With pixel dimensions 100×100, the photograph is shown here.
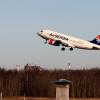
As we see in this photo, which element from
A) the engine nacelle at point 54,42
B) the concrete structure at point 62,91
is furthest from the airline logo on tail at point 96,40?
the concrete structure at point 62,91

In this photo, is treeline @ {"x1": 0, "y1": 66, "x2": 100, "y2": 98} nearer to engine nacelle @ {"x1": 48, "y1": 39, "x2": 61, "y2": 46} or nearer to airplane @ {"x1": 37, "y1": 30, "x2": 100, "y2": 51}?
engine nacelle @ {"x1": 48, "y1": 39, "x2": 61, "y2": 46}

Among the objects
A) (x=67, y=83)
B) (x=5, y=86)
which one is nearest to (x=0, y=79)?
(x=5, y=86)

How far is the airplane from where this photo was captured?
283 ft

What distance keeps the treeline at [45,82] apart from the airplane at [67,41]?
6.91 metres

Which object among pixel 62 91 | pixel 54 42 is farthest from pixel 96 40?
pixel 62 91

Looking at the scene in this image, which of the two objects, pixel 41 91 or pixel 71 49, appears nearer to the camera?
pixel 41 91

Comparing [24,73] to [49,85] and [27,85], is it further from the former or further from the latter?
[49,85]

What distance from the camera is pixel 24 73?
8094 centimetres

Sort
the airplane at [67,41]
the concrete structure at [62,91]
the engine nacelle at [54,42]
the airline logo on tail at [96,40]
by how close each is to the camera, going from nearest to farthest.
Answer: the concrete structure at [62,91], the engine nacelle at [54,42], the airplane at [67,41], the airline logo on tail at [96,40]

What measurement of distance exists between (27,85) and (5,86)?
5851 millimetres

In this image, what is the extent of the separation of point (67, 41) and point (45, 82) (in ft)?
68.5

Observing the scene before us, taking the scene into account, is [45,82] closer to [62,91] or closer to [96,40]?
[96,40]

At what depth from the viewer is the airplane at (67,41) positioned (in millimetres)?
86250

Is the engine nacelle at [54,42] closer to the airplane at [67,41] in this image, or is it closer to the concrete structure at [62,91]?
the airplane at [67,41]
